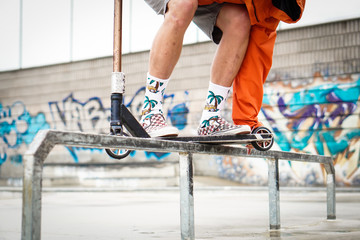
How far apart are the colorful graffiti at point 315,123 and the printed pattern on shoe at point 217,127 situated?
28.2 feet

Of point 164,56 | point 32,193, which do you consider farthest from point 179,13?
point 32,193

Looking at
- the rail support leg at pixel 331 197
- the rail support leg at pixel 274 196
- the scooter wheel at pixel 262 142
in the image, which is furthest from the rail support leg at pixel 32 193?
the rail support leg at pixel 331 197

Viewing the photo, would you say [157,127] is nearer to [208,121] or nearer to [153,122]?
[153,122]

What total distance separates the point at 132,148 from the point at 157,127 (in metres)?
0.43

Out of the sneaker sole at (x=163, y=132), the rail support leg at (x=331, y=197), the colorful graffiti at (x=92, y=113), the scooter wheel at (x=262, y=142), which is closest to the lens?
the sneaker sole at (x=163, y=132)

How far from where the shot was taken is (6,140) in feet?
51.4

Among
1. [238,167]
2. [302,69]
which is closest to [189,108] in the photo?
[238,167]

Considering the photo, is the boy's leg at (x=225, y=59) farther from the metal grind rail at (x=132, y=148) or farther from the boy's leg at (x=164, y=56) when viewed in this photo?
the boy's leg at (x=164, y=56)

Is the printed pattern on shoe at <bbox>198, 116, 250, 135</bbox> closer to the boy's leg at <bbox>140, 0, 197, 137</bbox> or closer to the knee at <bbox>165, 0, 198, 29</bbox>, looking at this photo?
the boy's leg at <bbox>140, 0, 197, 137</bbox>

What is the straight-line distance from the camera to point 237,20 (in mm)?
2332

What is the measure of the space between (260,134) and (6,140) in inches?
584

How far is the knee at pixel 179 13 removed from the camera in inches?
82.7

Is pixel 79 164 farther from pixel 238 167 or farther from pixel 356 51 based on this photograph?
pixel 356 51

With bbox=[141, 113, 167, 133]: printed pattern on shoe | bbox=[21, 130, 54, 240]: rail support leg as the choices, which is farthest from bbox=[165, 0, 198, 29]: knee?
bbox=[21, 130, 54, 240]: rail support leg
